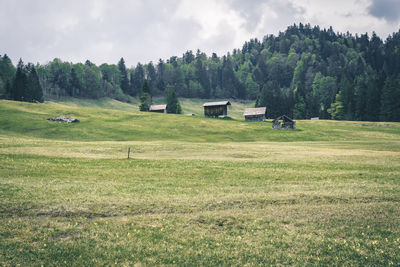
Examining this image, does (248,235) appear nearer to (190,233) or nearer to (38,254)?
(190,233)

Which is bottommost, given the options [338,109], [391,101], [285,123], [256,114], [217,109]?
[285,123]

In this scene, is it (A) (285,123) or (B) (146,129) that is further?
(A) (285,123)

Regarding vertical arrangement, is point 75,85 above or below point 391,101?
above

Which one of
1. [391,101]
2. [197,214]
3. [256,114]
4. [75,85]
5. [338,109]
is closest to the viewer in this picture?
[197,214]

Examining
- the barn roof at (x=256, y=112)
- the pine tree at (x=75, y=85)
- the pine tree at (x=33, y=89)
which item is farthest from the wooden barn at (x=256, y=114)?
the pine tree at (x=75, y=85)

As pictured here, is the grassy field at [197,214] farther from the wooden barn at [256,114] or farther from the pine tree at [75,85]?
the pine tree at [75,85]

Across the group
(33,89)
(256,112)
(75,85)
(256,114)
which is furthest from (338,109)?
(75,85)

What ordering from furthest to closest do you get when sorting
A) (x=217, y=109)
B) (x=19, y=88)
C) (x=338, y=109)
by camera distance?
(x=338, y=109) < (x=217, y=109) < (x=19, y=88)

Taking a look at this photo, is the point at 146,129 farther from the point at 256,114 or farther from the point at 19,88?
the point at 19,88

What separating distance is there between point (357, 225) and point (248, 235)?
485cm

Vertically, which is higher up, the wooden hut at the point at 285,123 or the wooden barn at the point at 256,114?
the wooden barn at the point at 256,114

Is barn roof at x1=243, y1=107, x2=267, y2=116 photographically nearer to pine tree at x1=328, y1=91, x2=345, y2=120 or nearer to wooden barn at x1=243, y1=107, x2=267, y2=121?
wooden barn at x1=243, y1=107, x2=267, y2=121

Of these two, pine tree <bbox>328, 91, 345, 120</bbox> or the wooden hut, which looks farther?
pine tree <bbox>328, 91, 345, 120</bbox>

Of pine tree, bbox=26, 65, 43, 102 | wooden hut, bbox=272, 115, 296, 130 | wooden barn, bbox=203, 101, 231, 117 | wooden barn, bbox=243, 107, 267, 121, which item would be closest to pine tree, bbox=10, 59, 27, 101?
pine tree, bbox=26, 65, 43, 102
